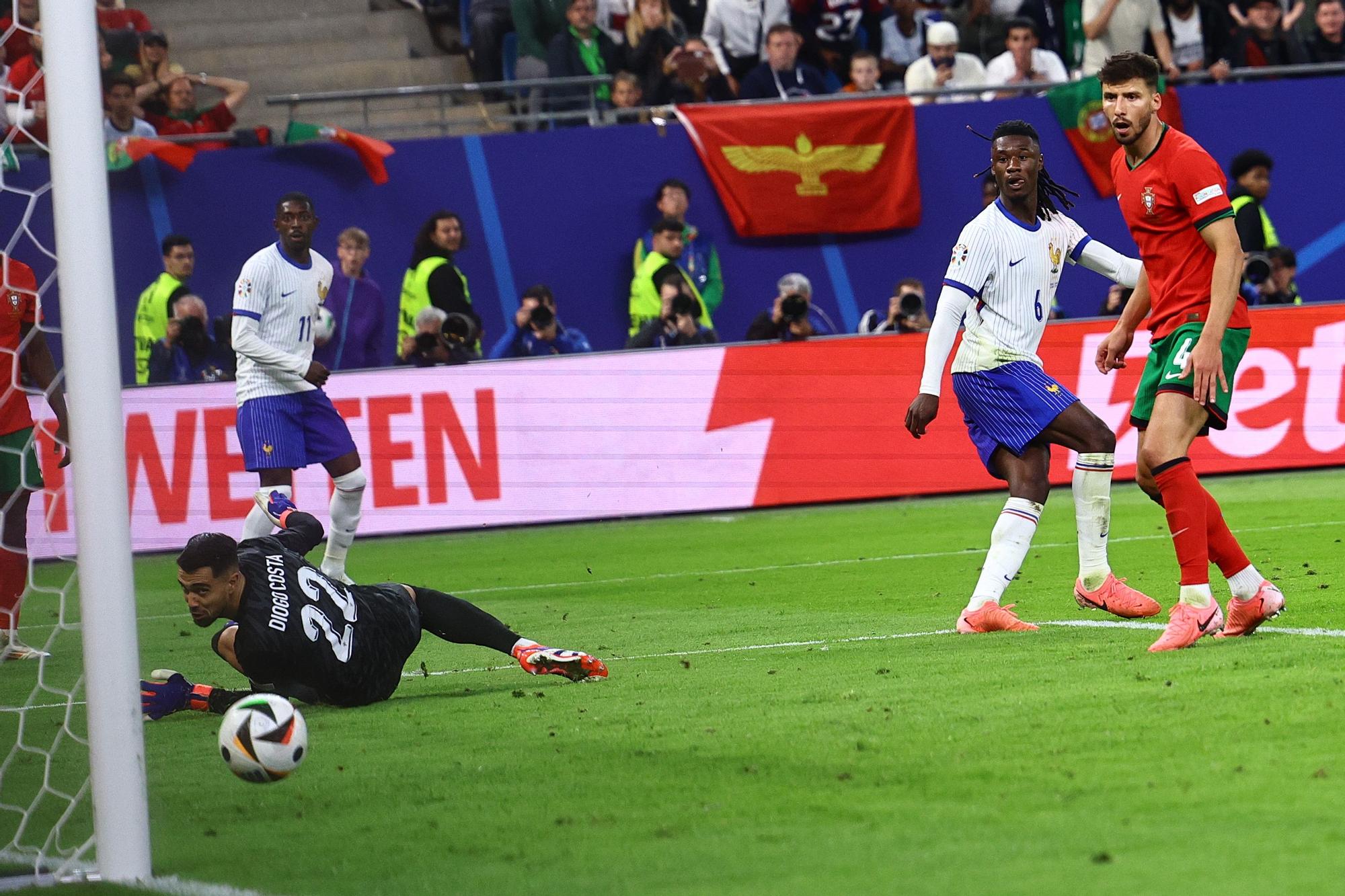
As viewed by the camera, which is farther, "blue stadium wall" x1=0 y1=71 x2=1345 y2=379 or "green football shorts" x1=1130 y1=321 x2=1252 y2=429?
"blue stadium wall" x1=0 y1=71 x2=1345 y2=379

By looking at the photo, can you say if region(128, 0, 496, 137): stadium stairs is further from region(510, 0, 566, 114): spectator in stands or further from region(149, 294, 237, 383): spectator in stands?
region(149, 294, 237, 383): spectator in stands

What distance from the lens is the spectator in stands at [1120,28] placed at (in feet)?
57.7

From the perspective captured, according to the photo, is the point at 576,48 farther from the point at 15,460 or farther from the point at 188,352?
the point at 15,460

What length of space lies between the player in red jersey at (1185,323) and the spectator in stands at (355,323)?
941 centimetres

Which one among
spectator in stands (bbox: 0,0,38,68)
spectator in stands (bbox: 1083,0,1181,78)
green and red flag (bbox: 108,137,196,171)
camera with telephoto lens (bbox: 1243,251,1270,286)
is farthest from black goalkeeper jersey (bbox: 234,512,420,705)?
spectator in stands (bbox: 1083,0,1181,78)

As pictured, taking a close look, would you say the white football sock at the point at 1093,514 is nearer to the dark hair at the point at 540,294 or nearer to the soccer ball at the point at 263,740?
the soccer ball at the point at 263,740

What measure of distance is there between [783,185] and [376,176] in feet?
12.0

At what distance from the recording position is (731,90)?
1725 cm

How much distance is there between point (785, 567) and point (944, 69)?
25.5ft

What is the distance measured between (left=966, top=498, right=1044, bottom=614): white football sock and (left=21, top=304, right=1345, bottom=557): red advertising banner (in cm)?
678

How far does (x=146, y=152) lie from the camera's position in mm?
15258

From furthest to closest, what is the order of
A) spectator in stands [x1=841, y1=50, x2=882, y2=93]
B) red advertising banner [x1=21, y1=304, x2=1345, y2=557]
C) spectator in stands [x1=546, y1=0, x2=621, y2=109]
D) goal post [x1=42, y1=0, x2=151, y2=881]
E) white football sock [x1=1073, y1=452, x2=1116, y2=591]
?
spectator in stands [x1=841, y1=50, x2=882, y2=93] < spectator in stands [x1=546, y1=0, x2=621, y2=109] < red advertising banner [x1=21, y1=304, x2=1345, y2=557] < white football sock [x1=1073, y1=452, x2=1116, y2=591] < goal post [x1=42, y1=0, x2=151, y2=881]

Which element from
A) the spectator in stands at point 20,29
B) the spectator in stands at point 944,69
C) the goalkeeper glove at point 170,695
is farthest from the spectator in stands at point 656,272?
the spectator in stands at point 20,29

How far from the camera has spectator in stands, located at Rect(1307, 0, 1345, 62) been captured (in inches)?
695
